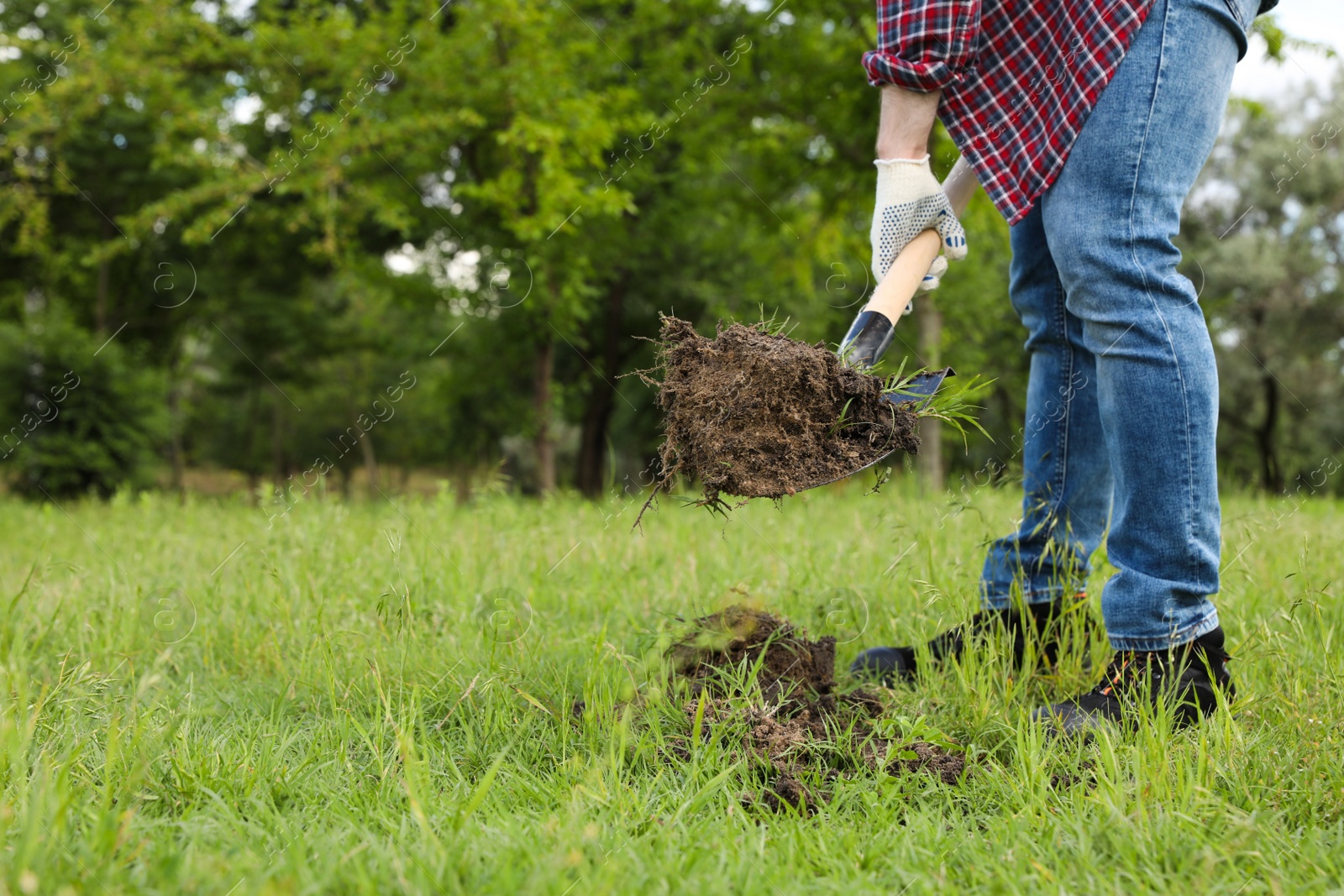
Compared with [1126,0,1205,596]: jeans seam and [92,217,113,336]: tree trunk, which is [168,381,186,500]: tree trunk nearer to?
[92,217,113,336]: tree trunk

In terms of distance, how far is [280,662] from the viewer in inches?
87.7

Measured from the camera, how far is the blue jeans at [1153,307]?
1.75 m

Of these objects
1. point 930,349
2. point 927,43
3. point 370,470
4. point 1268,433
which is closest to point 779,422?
point 927,43

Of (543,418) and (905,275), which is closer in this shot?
(905,275)

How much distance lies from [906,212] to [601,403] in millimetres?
14799

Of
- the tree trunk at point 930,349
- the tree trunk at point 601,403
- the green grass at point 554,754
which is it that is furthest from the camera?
the tree trunk at point 601,403

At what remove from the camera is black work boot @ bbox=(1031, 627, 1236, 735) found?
1.76m

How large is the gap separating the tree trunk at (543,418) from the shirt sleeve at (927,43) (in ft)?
30.6

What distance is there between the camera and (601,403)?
16.7 m

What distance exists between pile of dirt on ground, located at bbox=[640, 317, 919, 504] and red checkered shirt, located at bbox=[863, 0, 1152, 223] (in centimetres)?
56

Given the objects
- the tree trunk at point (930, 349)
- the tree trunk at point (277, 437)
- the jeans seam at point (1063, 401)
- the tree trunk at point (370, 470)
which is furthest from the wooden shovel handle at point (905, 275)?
the tree trunk at point (277, 437)

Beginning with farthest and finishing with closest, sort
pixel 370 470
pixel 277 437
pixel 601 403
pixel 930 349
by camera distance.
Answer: pixel 277 437 < pixel 601 403 < pixel 370 470 < pixel 930 349

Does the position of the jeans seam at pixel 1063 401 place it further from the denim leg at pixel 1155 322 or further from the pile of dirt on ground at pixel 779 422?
the pile of dirt on ground at pixel 779 422

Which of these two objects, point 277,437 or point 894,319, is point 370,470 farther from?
point 894,319
